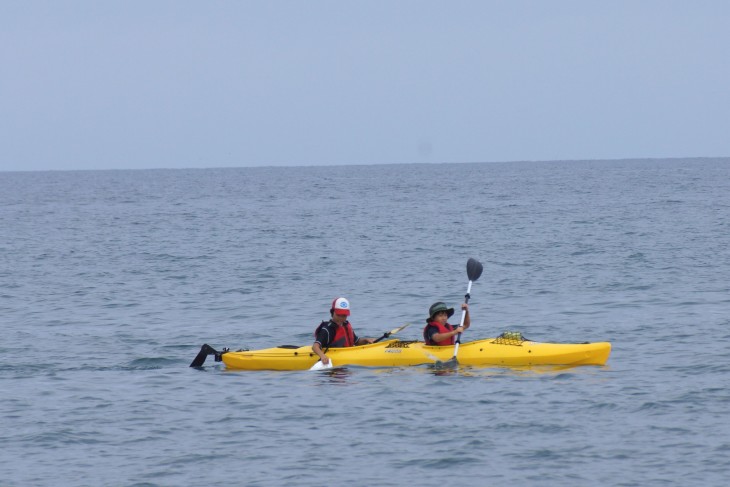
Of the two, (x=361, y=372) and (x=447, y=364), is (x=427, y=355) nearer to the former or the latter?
(x=447, y=364)

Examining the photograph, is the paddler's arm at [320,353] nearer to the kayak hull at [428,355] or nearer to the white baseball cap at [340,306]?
the kayak hull at [428,355]

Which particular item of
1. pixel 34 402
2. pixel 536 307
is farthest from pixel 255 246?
pixel 34 402

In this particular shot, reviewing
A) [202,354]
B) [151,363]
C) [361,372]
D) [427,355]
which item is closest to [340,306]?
[361,372]

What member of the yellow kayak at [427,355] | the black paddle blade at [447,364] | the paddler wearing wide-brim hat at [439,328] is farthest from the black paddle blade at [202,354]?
the black paddle blade at [447,364]

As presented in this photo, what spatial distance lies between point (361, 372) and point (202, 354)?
8.39 feet

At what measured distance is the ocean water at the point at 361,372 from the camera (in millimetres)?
11750

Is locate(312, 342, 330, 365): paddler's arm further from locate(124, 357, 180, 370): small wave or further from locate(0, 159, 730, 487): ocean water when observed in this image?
locate(124, 357, 180, 370): small wave

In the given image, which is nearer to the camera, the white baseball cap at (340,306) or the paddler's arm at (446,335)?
the paddler's arm at (446,335)

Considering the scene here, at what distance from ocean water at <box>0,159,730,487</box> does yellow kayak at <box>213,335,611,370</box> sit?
26 cm

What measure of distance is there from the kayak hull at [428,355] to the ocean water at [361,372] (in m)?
0.26

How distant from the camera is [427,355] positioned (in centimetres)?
1653

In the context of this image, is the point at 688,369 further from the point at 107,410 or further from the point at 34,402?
the point at 34,402

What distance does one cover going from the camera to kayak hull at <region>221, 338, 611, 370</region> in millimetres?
16125

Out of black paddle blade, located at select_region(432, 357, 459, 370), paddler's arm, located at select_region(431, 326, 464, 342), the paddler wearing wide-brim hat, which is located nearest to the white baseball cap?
the paddler wearing wide-brim hat
